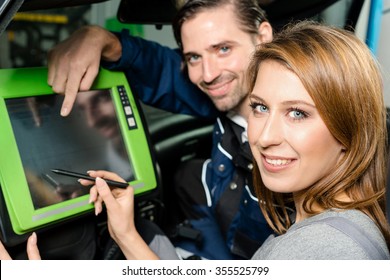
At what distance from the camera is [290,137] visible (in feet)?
3.11

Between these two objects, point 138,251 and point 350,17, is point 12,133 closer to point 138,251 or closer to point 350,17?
point 138,251

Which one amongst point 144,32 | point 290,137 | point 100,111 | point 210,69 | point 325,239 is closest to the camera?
point 325,239

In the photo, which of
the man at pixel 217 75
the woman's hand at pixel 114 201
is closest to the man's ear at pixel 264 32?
the man at pixel 217 75

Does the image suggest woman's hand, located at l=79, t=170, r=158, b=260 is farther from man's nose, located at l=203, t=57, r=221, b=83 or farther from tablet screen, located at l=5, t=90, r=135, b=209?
man's nose, located at l=203, t=57, r=221, b=83

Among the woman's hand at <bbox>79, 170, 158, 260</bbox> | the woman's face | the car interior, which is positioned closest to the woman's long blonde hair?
the woman's face

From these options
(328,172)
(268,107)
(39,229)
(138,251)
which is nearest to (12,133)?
(39,229)

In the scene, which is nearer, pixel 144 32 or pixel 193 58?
pixel 193 58

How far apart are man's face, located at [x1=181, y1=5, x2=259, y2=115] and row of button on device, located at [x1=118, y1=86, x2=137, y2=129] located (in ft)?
0.90

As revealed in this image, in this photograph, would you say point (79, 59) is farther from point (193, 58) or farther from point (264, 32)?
point (264, 32)

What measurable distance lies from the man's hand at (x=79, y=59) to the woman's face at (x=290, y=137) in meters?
0.51

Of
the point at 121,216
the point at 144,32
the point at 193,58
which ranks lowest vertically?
the point at 121,216

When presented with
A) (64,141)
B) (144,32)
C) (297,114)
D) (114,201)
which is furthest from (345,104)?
(144,32)

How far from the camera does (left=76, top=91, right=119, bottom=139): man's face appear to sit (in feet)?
4.24

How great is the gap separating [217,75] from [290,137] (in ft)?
2.02
